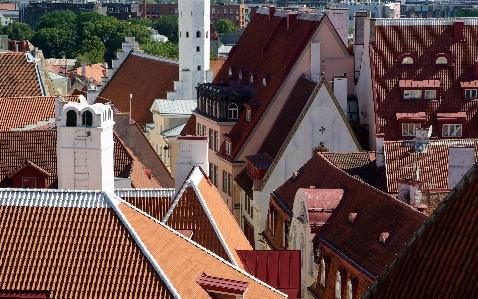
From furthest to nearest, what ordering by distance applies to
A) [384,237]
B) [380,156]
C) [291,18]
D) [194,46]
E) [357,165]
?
[194,46] → [291,18] → [357,165] → [380,156] → [384,237]

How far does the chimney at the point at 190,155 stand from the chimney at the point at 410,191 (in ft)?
34.8

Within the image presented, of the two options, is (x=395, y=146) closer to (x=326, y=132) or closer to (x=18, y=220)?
(x=326, y=132)

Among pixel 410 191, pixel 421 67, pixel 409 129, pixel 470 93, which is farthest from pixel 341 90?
pixel 410 191

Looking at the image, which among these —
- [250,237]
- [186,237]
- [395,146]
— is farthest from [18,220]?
[250,237]

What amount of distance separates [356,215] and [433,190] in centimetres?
381

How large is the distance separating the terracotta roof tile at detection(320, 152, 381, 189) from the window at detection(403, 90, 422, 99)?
1256 centimetres

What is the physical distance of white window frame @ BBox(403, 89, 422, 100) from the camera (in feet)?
265

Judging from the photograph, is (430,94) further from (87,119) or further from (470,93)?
(87,119)

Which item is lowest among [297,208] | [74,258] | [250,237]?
[250,237]

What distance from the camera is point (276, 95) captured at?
83.9 meters

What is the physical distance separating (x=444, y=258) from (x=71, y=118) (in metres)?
16.6

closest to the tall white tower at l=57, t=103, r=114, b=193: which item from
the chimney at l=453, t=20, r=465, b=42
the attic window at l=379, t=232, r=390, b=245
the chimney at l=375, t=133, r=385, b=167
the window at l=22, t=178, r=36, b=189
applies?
the attic window at l=379, t=232, r=390, b=245

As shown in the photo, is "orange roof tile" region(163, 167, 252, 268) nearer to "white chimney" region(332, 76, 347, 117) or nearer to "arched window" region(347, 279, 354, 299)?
"arched window" region(347, 279, 354, 299)

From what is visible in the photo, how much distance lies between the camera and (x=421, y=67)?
81.8 metres
